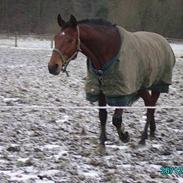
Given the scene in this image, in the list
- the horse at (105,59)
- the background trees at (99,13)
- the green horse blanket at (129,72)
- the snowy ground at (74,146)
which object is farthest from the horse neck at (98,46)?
the background trees at (99,13)

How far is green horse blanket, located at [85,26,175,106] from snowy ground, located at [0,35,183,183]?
68 centimetres

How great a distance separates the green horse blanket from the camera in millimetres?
5742

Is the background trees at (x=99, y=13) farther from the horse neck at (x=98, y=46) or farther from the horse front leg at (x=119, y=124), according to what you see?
the horse neck at (x=98, y=46)

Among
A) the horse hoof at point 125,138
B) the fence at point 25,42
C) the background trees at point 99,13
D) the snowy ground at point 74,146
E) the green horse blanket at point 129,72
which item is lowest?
the fence at point 25,42

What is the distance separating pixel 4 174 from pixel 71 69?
33.3 ft

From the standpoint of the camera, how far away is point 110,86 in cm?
577

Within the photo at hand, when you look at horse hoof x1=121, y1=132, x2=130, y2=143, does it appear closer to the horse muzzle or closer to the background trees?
the horse muzzle

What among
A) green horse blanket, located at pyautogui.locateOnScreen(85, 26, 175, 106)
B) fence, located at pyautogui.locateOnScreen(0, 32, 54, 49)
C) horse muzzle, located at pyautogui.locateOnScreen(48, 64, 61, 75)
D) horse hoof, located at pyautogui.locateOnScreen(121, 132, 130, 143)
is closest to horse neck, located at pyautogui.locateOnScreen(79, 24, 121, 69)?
green horse blanket, located at pyautogui.locateOnScreen(85, 26, 175, 106)

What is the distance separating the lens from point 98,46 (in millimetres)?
5754

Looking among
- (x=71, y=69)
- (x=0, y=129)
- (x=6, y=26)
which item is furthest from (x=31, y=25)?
(x=0, y=129)

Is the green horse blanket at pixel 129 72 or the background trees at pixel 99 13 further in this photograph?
the background trees at pixel 99 13

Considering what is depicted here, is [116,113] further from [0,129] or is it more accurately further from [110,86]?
[0,129]

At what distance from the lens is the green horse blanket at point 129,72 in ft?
18.8

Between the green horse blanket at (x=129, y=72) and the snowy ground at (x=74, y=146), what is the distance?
678mm
